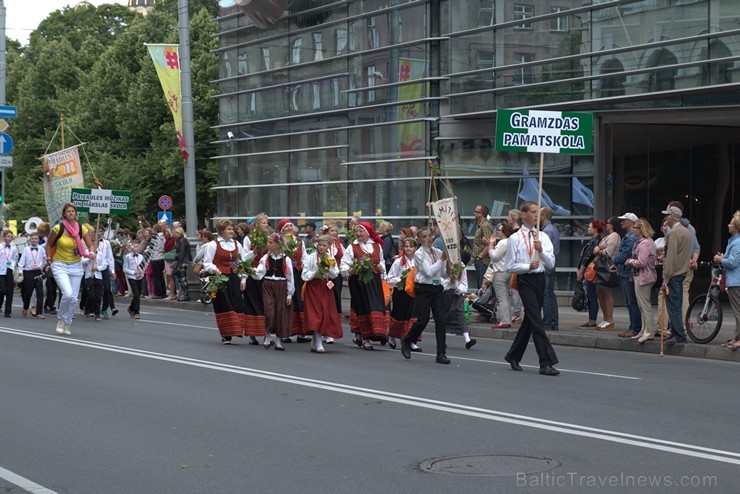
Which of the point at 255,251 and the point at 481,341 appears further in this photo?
the point at 481,341

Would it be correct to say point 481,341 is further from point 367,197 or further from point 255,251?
point 367,197

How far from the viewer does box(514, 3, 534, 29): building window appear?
24275 mm

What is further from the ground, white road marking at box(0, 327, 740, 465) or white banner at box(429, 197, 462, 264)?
white banner at box(429, 197, 462, 264)

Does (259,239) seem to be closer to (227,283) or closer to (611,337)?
(227,283)

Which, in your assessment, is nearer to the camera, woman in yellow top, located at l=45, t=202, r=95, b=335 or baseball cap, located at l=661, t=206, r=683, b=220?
baseball cap, located at l=661, t=206, r=683, b=220

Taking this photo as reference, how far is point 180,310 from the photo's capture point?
88.2 ft

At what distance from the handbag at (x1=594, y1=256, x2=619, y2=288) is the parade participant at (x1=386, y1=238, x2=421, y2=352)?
3.75 meters

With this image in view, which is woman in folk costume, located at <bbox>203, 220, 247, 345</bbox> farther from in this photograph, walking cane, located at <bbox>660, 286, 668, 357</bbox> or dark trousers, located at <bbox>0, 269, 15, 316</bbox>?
dark trousers, located at <bbox>0, 269, 15, 316</bbox>

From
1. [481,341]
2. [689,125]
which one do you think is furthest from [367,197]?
[481,341]

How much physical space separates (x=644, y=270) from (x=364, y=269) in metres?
3.96

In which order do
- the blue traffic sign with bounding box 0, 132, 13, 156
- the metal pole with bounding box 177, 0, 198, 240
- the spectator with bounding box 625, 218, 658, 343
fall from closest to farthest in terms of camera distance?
the spectator with bounding box 625, 218, 658, 343 < the metal pole with bounding box 177, 0, 198, 240 < the blue traffic sign with bounding box 0, 132, 13, 156

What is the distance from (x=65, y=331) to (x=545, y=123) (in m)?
7.92

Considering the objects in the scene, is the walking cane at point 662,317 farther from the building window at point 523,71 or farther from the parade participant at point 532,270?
the building window at point 523,71

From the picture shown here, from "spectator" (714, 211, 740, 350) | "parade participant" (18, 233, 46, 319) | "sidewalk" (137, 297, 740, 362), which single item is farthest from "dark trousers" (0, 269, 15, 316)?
"spectator" (714, 211, 740, 350)
